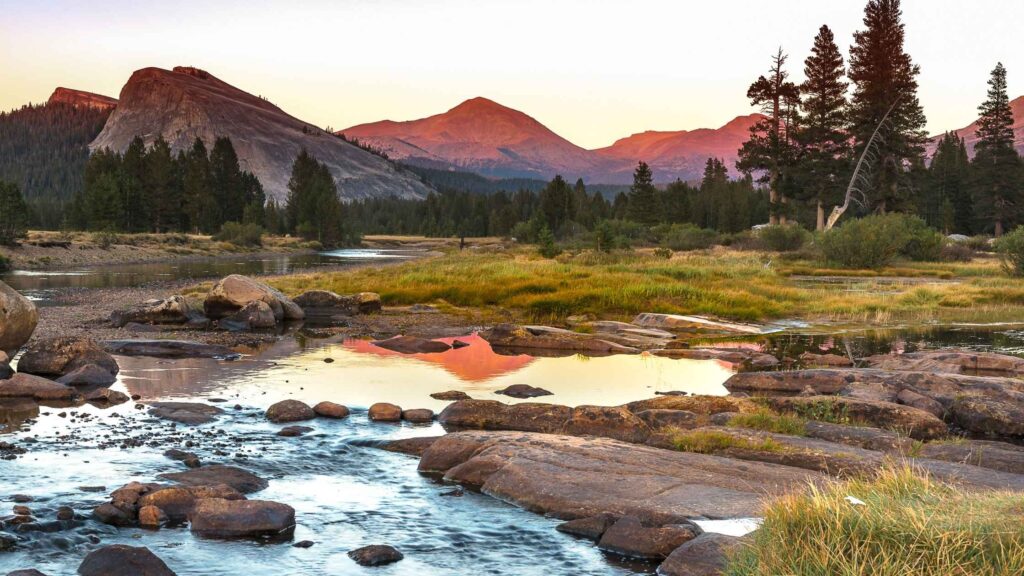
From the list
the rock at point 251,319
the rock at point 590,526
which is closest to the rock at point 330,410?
the rock at point 590,526

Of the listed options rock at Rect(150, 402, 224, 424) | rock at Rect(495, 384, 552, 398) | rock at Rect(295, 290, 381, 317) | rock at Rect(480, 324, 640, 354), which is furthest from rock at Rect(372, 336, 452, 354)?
rock at Rect(150, 402, 224, 424)

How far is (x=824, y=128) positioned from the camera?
78.3 m

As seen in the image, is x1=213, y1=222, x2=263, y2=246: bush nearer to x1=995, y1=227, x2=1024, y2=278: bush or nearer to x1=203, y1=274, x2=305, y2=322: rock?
x1=203, y1=274, x2=305, y2=322: rock

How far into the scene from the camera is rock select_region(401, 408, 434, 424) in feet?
59.5

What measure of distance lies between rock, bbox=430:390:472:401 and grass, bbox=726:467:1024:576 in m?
13.3

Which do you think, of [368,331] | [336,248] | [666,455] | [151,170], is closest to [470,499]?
[666,455]

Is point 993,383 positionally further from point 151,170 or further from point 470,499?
point 151,170

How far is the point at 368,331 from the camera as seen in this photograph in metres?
33.9

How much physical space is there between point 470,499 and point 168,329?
22.8 meters

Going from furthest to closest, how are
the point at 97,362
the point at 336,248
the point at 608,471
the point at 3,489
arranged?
the point at 336,248, the point at 97,362, the point at 608,471, the point at 3,489

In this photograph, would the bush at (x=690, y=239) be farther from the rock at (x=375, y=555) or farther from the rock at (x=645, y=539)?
the rock at (x=375, y=555)

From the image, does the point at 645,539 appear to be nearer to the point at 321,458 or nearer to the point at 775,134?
the point at 321,458

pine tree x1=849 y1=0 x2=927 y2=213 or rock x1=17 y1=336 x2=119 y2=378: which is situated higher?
pine tree x1=849 y1=0 x2=927 y2=213

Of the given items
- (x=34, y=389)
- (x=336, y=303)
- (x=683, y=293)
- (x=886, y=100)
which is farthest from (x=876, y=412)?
(x=886, y=100)
